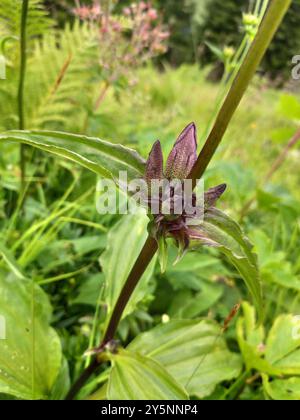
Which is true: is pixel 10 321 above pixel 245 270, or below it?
below

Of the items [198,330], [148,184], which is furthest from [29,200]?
[148,184]

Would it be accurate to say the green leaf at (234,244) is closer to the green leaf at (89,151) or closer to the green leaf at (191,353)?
the green leaf at (89,151)

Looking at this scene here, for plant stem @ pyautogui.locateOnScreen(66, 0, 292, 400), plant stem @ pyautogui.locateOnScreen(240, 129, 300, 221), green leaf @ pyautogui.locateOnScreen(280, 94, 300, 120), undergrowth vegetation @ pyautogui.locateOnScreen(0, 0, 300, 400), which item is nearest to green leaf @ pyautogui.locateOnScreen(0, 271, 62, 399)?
undergrowth vegetation @ pyautogui.locateOnScreen(0, 0, 300, 400)

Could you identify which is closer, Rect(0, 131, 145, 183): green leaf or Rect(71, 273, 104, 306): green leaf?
Rect(0, 131, 145, 183): green leaf

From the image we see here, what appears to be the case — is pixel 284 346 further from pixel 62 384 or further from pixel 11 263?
pixel 11 263

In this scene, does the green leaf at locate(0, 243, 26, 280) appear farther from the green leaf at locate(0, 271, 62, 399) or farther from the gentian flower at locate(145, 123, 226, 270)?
the gentian flower at locate(145, 123, 226, 270)
